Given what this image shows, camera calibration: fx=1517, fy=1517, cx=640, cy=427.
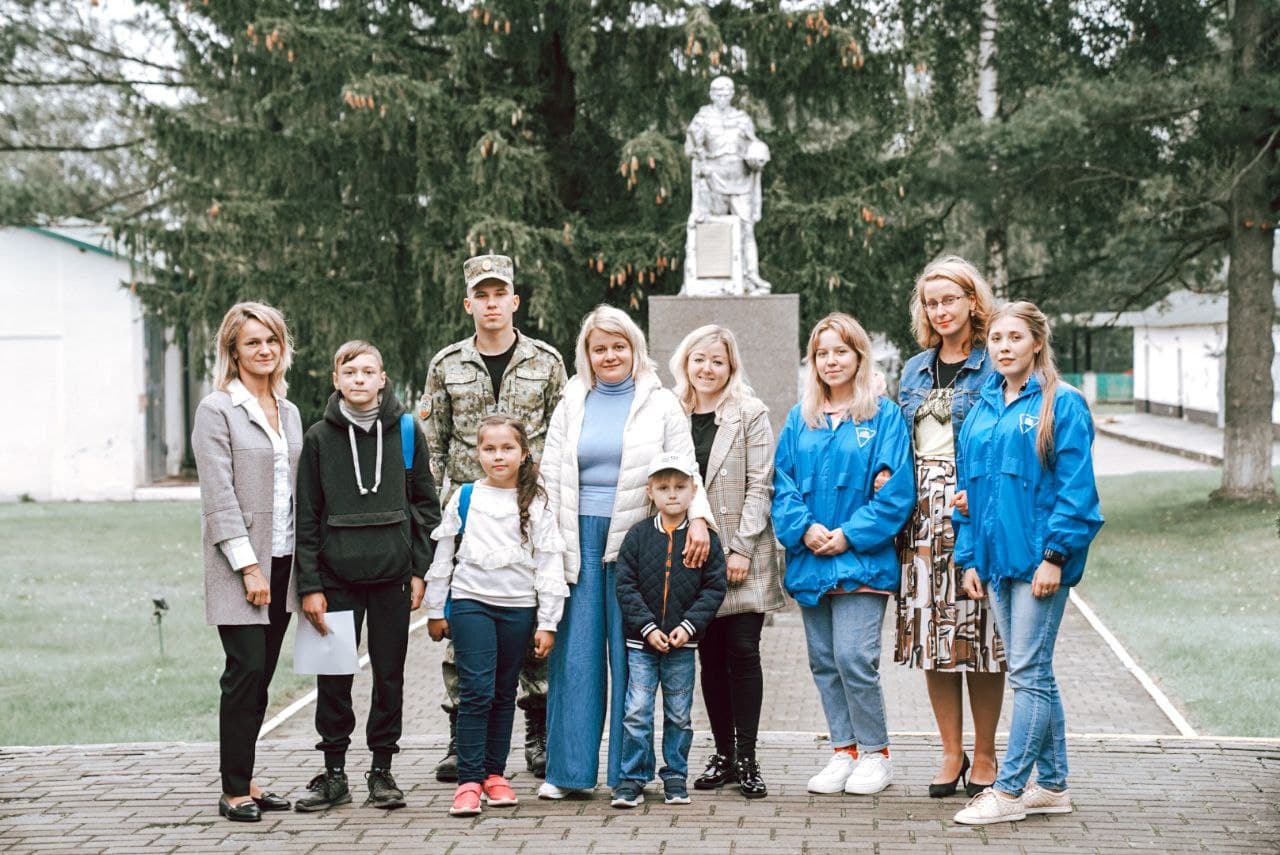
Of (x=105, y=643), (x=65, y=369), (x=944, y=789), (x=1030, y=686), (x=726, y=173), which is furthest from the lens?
(x=65, y=369)

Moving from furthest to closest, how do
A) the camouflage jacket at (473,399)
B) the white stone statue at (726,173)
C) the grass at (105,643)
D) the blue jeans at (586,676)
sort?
the white stone statue at (726,173), the grass at (105,643), the camouflage jacket at (473,399), the blue jeans at (586,676)

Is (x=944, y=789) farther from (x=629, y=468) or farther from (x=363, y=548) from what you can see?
(x=363, y=548)

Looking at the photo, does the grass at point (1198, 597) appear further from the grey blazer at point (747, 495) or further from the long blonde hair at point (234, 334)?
the long blonde hair at point (234, 334)

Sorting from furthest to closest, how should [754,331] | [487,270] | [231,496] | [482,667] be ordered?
1. [754,331]
2. [487,270]
3. [482,667]
4. [231,496]

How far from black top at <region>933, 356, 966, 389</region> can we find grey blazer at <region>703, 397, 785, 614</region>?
2.24ft

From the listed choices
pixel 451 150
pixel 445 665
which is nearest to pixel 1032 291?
pixel 451 150

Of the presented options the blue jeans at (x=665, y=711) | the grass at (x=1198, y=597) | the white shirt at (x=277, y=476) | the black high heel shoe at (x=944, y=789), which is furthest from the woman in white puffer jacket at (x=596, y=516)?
the grass at (x=1198, y=597)

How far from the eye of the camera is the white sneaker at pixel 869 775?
19.3ft

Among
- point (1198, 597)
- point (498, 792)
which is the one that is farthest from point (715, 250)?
point (498, 792)

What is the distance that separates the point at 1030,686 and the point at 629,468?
1.69 metres

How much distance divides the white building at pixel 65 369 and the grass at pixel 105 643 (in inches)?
324

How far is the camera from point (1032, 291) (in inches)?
802

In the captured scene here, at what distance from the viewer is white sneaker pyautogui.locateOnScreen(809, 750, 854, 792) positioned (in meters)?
5.94

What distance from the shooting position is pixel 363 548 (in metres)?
5.76
